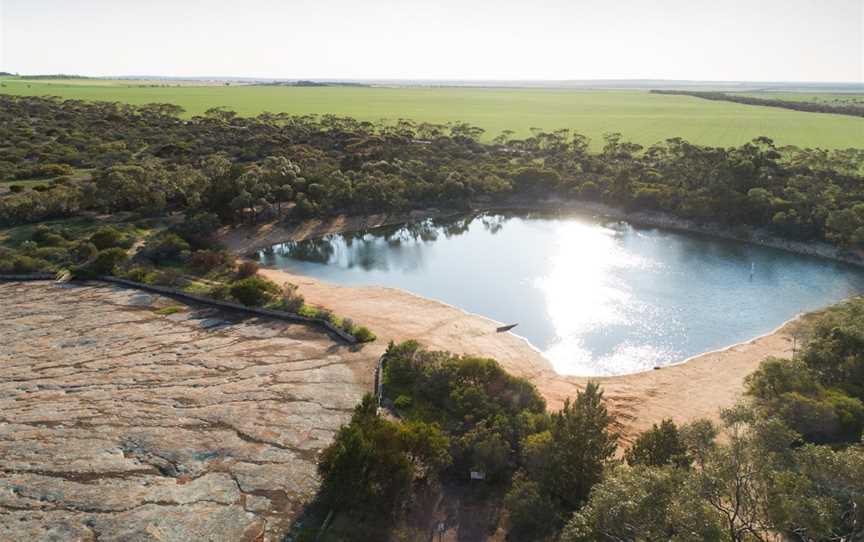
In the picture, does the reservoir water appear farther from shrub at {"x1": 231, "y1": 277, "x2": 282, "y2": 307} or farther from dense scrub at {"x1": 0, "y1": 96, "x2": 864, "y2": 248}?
shrub at {"x1": 231, "y1": 277, "x2": 282, "y2": 307}

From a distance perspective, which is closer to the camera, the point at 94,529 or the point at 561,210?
the point at 94,529

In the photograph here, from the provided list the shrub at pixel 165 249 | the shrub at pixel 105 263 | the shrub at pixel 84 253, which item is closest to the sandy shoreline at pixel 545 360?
the shrub at pixel 165 249

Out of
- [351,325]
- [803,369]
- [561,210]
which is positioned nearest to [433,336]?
[351,325]

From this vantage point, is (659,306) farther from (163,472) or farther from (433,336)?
(163,472)

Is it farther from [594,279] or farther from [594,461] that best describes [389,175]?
[594,461]

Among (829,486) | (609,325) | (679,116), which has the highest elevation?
(679,116)

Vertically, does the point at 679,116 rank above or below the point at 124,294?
above
